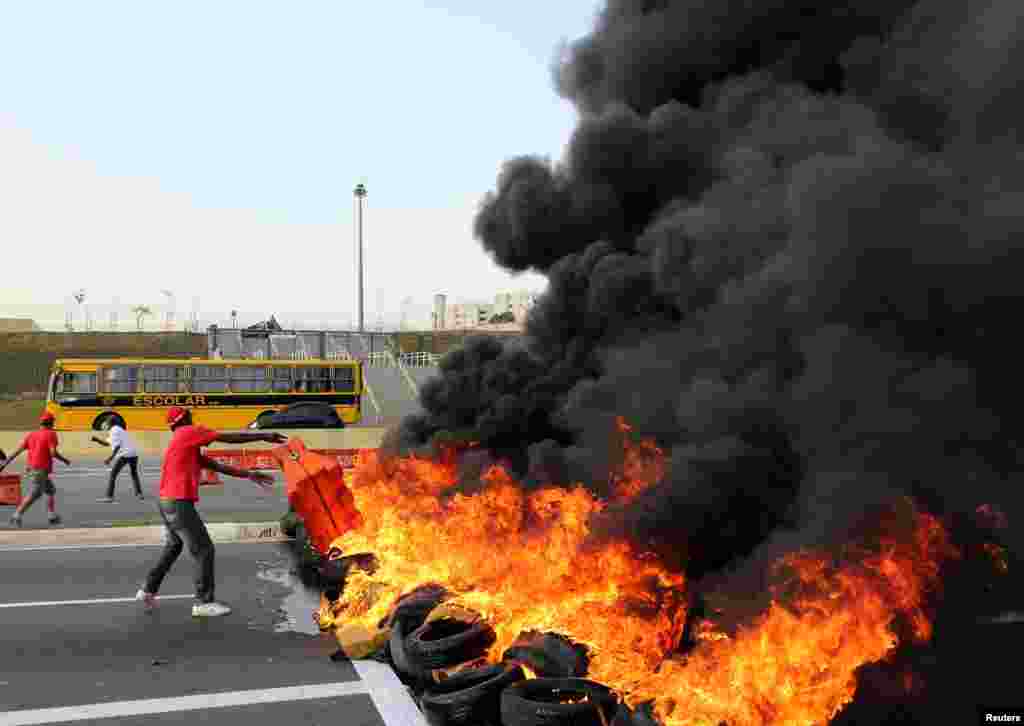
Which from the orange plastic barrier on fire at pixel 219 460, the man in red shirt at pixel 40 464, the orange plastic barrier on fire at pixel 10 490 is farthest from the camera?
the orange plastic barrier on fire at pixel 219 460

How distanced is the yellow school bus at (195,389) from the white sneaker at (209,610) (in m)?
20.7

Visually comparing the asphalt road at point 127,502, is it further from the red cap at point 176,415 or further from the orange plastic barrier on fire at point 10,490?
the red cap at point 176,415

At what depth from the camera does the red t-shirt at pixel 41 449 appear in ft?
38.1

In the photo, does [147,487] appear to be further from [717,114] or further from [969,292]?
[969,292]

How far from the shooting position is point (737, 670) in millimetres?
4395

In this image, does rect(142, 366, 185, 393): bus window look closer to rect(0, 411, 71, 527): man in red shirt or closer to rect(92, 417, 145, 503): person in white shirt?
rect(92, 417, 145, 503): person in white shirt

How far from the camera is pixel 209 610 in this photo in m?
7.34

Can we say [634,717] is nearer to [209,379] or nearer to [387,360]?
[209,379]

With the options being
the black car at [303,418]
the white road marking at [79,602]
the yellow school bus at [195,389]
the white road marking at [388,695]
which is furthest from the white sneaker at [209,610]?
the yellow school bus at [195,389]

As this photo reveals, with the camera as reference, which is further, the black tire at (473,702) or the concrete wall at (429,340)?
the concrete wall at (429,340)

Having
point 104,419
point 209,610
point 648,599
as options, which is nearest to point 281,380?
point 104,419

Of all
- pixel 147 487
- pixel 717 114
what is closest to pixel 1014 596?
pixel 717 114

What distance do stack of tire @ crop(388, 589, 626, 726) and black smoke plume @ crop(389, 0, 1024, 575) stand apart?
118 centimetres

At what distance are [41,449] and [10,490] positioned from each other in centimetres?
238
